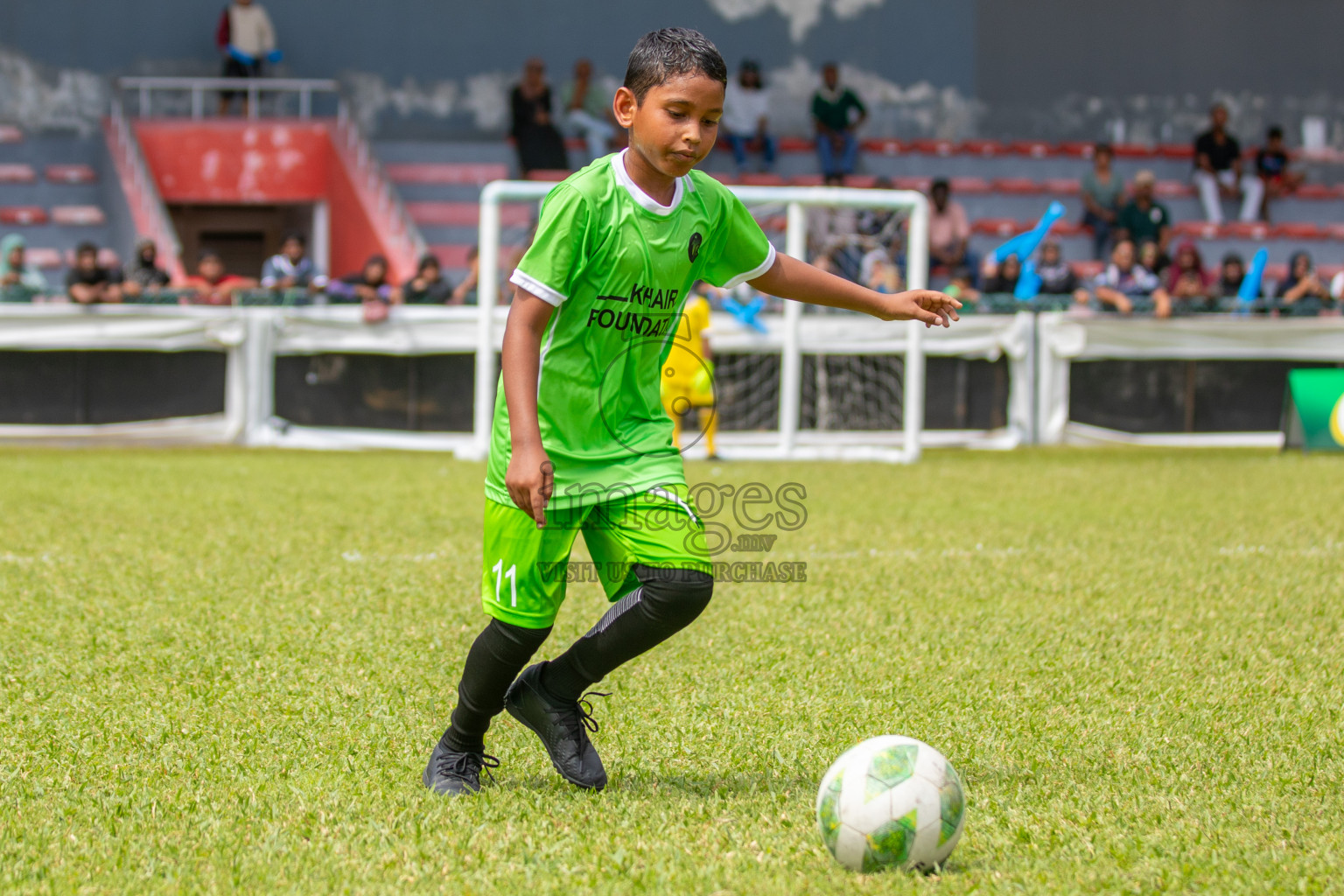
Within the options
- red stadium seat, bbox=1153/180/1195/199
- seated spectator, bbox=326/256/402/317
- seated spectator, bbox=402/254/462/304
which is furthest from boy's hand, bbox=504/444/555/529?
red stadium seat, bbox=1153/180/1195/199

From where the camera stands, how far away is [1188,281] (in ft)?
45.5

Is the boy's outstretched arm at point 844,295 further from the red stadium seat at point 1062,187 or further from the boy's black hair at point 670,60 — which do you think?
the red stadium seat at point 1062,187

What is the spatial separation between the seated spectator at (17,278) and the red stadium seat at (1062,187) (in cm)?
1283

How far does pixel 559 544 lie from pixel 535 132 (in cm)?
1506

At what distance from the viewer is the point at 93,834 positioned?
2889mm

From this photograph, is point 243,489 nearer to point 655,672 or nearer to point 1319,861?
point 655,672

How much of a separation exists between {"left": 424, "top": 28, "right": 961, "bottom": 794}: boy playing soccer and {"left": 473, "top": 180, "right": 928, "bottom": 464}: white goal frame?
25.5 ft

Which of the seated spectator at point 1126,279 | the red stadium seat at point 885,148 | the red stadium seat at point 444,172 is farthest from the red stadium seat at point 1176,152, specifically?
the red stadium seat at point 444,172

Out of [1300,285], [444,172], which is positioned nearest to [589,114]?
[444,172]

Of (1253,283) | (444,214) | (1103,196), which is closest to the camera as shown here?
(1253,283)

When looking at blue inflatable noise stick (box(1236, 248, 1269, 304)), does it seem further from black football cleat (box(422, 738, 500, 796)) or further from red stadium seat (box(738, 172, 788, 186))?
black football cleat (box(422, 738, 500, 796))

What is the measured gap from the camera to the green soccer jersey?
9.81ft

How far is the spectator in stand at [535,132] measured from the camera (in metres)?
17.5

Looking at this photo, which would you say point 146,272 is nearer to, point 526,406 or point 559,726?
point 559,726
